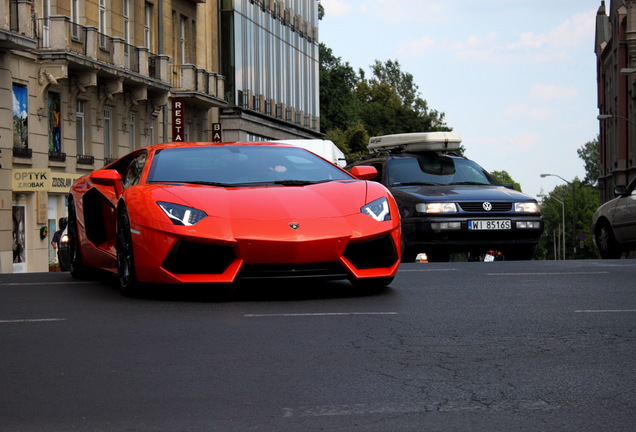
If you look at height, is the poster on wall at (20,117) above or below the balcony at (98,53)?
below

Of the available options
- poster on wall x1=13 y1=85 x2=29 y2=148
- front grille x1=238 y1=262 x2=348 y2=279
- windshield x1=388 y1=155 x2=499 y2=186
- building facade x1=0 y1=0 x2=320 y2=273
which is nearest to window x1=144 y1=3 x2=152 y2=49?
building facade x1=0 y1=0 x2=320 y2=273

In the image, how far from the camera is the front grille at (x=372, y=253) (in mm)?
9711

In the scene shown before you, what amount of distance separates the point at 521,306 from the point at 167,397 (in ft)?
13.5

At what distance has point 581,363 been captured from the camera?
6.19m

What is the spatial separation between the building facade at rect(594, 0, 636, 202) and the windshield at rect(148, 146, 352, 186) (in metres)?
59.6

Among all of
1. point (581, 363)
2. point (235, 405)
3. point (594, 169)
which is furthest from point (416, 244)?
point (594, 169)

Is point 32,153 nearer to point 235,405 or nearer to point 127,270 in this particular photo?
point 127,270

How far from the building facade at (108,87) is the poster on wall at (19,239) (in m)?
0.03

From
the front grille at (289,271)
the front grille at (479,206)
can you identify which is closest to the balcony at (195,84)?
the front grille at (479,206)

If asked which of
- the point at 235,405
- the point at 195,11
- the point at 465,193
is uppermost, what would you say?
the point at 195,11

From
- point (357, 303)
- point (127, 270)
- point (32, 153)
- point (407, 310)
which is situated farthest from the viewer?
point (32, 153)

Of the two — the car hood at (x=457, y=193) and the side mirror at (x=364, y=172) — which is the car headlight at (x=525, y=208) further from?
the side mirror at (x=364, y=172)

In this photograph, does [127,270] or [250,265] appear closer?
[250,265]

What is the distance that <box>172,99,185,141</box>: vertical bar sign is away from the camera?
43844mm
